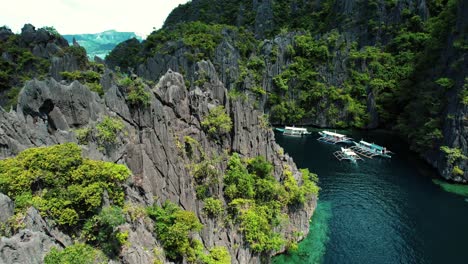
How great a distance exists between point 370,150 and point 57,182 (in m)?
60.5

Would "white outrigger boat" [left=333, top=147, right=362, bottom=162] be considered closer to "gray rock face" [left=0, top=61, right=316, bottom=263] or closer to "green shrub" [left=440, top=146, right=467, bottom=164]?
"green shrub" [left=440, top=146, right=467, bottom=164]

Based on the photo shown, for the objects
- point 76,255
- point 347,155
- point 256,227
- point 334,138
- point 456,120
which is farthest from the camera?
point 334,138

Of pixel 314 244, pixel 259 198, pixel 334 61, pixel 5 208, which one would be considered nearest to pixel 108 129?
pixel 5 208

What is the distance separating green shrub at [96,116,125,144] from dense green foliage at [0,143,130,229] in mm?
3422

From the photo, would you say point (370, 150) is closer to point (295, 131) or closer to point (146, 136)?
point (295, 131)

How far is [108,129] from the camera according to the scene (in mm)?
23688

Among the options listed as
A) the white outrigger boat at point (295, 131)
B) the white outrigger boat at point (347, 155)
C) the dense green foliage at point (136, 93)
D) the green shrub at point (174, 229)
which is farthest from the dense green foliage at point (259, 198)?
the white outrigger boat at point (295, 131)

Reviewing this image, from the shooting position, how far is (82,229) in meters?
18.9

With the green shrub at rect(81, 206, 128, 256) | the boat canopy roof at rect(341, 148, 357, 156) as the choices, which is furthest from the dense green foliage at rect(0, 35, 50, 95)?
the boat canopy roof at rect(341, 148, 357, 156)

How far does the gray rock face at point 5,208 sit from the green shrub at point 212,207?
15235mm

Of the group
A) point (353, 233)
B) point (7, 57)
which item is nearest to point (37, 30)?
point (7, 57)

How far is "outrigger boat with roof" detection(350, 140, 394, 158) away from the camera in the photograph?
6519 cm

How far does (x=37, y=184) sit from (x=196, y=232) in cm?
1228

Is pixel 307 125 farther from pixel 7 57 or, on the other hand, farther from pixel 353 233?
pixel 7 57
